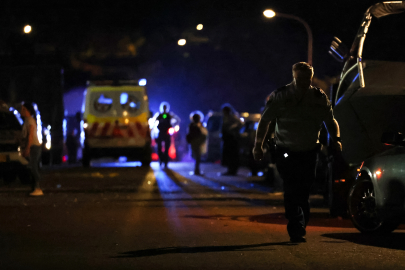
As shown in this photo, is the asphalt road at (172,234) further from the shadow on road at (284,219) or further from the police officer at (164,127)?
the police officer at (164,127)

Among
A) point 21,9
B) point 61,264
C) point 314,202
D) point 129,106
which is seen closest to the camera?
point 61,264

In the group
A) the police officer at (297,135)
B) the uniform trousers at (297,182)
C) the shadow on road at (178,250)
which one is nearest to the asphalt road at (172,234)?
the shadow on road at (178,250)

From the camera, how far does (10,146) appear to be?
48.7ft

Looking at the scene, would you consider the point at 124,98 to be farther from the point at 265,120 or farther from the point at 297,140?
the point at 297,140

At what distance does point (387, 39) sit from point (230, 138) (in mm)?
4889

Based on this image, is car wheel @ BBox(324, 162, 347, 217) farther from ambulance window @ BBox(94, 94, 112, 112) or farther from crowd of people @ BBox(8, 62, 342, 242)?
ambulance window @ BBox(94, 94, 112, 112)

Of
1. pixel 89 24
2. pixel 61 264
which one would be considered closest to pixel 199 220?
pixel 61 264

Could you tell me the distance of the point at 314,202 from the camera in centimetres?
1256

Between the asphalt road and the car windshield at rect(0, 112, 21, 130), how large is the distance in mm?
1400

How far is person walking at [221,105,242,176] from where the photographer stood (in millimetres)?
19312

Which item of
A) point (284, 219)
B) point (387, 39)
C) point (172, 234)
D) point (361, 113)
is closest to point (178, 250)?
point (172, 234)

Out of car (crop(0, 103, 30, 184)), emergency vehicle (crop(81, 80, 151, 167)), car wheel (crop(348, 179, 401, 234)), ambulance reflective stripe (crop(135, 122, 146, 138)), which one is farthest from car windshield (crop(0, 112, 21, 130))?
car wheel (crop(348, 179, 401, 234))

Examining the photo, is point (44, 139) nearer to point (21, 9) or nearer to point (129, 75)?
point (21, 9)

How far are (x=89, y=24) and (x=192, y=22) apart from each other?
17.8 feet
